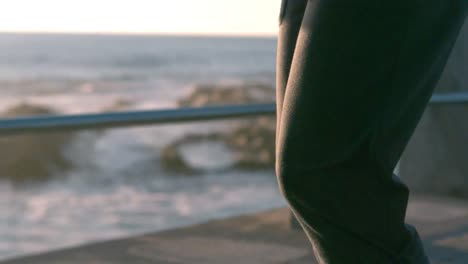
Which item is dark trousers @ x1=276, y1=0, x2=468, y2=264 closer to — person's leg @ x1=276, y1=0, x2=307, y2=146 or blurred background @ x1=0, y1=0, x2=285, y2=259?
person's leg @ x1=276, y1=0, x2=307, y2=146

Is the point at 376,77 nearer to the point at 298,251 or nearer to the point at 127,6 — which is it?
the point at 298,251

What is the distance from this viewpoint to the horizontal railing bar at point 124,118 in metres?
2.40

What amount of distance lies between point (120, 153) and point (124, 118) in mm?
13258

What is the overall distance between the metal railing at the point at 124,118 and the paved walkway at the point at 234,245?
52 cm

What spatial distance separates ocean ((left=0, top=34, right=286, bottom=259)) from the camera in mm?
8461

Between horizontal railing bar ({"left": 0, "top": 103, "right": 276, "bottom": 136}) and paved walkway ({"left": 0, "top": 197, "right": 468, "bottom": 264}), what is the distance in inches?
20.5

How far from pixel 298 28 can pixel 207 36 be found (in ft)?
190

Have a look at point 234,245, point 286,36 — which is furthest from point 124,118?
point 286,36

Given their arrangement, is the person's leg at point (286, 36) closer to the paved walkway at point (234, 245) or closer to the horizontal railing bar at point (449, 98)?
the paved walkway at point (234, 245)

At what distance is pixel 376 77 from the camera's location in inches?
54.9

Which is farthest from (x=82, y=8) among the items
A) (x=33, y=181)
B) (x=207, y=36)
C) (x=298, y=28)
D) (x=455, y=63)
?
(x=298, y=28)

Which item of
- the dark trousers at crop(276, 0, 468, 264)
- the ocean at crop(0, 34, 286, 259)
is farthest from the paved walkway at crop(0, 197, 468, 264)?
the ocean at crop(0, 34, 286, 259)

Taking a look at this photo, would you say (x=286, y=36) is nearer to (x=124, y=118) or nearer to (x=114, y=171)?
(x=124, y=118)

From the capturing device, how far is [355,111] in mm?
1396
